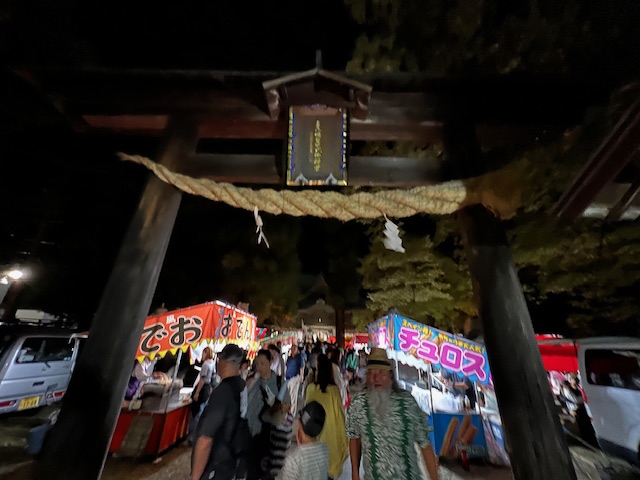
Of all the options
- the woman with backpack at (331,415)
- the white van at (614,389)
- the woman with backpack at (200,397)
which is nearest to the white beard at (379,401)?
the woman with backpack at (331,415)

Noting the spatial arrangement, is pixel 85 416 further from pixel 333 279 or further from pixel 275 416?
pixel 333 279

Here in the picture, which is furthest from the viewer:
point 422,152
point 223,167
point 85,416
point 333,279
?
point 333,279

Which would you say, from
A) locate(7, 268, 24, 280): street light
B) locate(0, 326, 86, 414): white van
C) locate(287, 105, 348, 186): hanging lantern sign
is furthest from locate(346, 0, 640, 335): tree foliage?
locate(7, 268, 24, 280): street light

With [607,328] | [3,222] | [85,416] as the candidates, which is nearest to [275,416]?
[85,416]

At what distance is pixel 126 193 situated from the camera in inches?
500

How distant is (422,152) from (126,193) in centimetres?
1129

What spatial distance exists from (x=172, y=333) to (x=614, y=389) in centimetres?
931

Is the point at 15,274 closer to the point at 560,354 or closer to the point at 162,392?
the point at 162,392

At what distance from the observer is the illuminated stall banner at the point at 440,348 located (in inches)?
261

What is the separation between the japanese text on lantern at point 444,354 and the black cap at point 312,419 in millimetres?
4647

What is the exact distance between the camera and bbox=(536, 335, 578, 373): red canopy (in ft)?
30.5

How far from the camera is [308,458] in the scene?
8.36ft

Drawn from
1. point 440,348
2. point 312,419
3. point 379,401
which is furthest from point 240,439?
point 440,348

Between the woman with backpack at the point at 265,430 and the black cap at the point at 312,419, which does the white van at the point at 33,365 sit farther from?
the black cap at the point at 312,419
